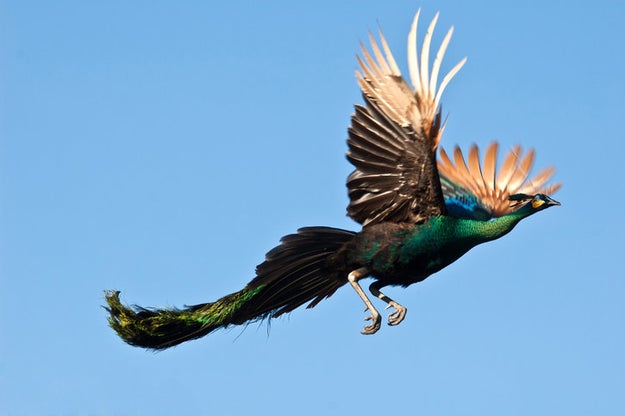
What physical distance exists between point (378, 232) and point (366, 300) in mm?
804

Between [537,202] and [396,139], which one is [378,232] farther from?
[537,202]

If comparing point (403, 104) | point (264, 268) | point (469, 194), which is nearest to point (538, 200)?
point (469, 194)

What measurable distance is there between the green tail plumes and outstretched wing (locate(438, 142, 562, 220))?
10.8 feet

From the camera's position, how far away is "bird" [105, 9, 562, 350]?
478 inches

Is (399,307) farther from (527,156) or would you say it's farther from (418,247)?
(527,156)

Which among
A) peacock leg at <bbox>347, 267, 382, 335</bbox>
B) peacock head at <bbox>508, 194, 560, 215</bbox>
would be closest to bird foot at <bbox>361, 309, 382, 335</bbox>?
peacock leg at <bbox>347, 267, 382, 335</bbox>

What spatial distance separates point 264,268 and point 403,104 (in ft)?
8.08

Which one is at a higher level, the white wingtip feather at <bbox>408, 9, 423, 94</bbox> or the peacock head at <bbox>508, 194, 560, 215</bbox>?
the white wingtip feather at <bbox>408, 9, 423, 94</bbox>

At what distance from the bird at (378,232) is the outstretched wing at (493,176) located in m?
1.86

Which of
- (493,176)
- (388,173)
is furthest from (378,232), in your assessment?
(493,176)

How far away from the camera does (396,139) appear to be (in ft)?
40.3

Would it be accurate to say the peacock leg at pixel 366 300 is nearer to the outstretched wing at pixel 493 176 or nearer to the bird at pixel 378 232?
the bird at pixel 378 232

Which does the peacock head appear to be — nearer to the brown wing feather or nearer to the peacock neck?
the peacock neck

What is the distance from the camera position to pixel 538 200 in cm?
1395
